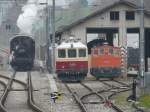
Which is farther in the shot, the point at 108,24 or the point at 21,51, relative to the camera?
the point at 21,51

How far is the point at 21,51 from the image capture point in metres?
54.3

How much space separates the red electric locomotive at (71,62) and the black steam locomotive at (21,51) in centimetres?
1461

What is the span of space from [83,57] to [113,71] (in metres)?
3.26

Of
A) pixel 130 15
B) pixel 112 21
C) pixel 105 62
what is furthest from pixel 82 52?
pixel 130 15

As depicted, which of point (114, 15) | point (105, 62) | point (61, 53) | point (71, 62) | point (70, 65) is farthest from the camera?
point (114, 15)

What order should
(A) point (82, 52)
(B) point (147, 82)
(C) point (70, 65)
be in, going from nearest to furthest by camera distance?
(B) point (147, 82)
(C) point (70, 65)
(A) point (82, 52)

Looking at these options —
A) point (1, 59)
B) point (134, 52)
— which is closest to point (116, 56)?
point (134, 52)

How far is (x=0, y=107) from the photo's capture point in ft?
70.5

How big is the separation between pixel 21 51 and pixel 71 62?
51.1 ft

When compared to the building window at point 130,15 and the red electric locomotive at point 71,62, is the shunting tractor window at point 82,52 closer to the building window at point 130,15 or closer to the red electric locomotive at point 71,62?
the red electric locomotive at point 71,62

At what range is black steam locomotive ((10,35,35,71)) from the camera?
179 ft

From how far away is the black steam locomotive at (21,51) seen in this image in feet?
179

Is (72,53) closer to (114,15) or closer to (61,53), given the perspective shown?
(61,53)

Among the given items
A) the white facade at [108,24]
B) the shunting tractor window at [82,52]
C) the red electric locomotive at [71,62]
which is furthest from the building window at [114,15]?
the shunting tractor window at [82,52]
